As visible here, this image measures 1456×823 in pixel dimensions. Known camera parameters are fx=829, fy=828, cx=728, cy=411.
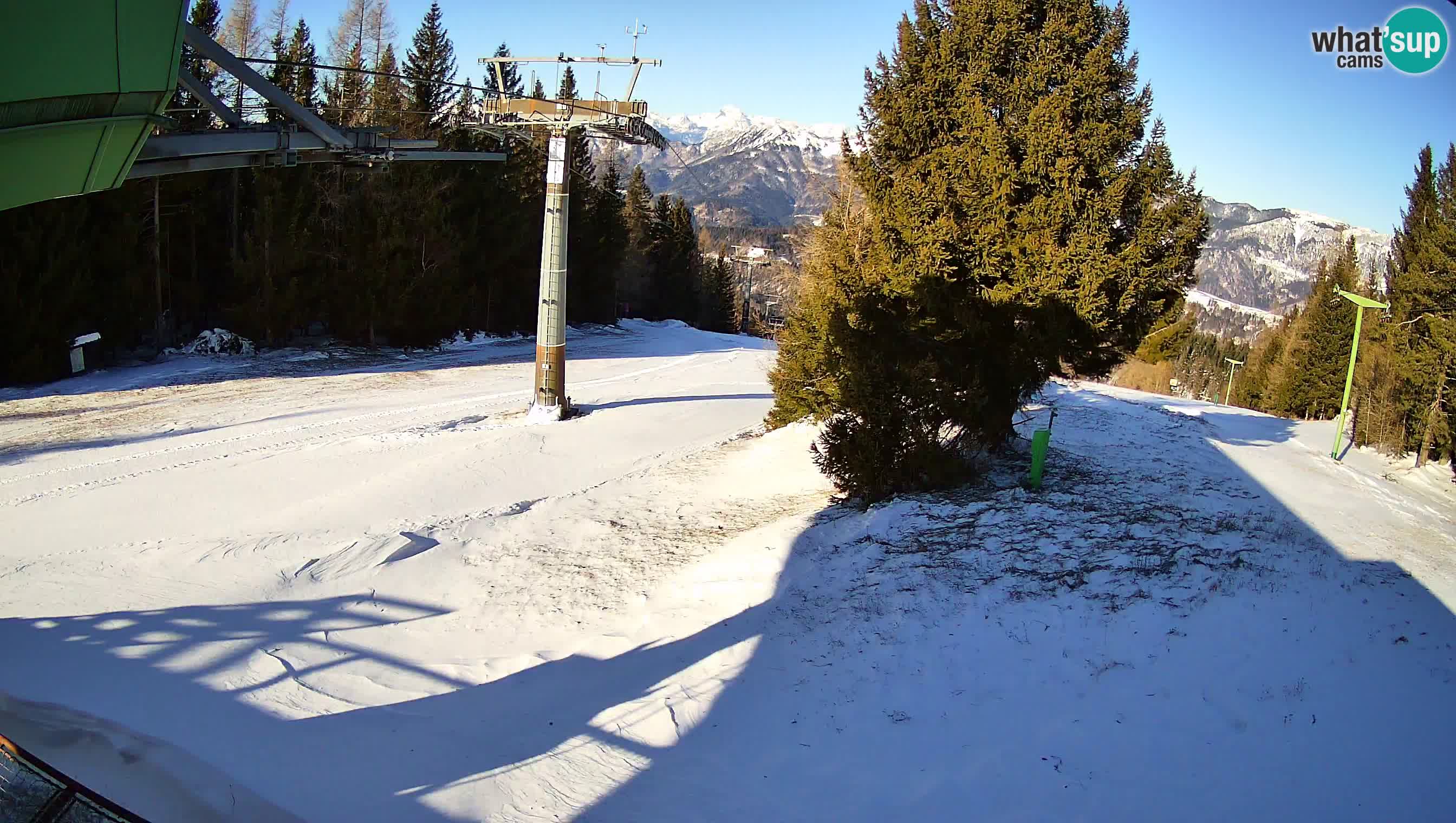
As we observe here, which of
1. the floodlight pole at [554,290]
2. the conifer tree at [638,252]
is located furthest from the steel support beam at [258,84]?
the conifer tree at [638,252]

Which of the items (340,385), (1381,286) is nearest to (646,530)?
(340,385)

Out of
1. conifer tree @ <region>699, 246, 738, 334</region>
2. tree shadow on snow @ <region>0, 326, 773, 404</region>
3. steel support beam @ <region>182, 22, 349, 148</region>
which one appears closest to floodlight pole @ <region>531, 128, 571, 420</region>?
steel support beam @ <region>182, 22, 349, 148</region>

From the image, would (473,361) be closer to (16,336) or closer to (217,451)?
(16,336)

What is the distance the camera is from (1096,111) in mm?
11492

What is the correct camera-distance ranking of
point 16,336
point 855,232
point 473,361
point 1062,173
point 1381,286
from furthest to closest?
point 1381,286, point 473,361, point 16,336, point 855,232, point 1062,173

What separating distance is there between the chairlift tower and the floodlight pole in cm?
1

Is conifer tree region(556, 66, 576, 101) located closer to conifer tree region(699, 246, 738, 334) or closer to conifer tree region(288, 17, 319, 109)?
conifer tree region(288, 17, 319, 109)

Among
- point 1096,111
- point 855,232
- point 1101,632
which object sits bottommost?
point 1101,632

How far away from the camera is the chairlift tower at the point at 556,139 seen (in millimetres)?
17453

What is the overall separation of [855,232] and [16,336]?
788 inches

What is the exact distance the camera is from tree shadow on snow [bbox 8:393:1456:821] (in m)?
5.37

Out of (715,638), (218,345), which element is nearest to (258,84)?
(715,638)

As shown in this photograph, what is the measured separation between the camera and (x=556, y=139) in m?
17.8

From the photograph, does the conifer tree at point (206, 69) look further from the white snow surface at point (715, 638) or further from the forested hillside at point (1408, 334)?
the forested hillside at point (1408, 334)
